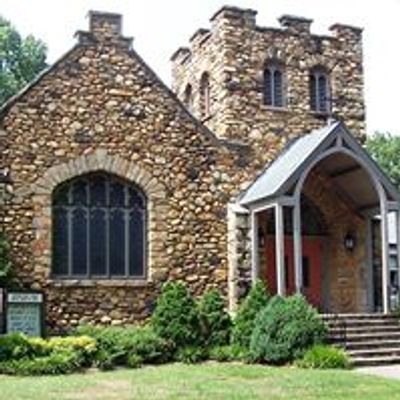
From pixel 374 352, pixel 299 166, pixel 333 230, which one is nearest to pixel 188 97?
pixel 333 230

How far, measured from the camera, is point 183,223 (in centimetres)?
2117

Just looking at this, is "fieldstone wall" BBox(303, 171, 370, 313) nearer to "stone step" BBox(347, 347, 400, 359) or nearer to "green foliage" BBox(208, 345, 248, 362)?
"stone step" BBox(347, 347, 400, 359)

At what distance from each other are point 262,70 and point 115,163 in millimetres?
4962

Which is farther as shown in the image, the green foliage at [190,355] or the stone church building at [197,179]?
the stone church building at [197,179]

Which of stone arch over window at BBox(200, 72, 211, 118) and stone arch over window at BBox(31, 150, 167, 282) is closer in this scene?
stone arch over window at BBox(31, 150, 167, 282)

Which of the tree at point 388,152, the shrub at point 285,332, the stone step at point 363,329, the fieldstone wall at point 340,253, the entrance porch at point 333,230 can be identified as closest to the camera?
the shrub at point 285,332

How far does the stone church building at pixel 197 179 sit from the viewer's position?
20.2m

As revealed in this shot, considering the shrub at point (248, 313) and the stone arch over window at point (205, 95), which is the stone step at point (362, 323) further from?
the stone arch over window at point (205, 95)

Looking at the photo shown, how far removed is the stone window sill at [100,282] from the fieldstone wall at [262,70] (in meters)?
4.32

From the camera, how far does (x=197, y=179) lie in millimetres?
21484

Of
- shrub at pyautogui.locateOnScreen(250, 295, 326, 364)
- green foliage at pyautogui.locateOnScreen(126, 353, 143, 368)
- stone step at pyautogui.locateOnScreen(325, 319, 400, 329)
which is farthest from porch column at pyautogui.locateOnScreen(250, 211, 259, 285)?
green foliage at pyautogui.locateOnScreen(126, 353, 143, 368)

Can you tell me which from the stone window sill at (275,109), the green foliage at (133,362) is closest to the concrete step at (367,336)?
the green foliage at (133,362)

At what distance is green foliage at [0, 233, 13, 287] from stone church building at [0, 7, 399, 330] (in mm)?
377

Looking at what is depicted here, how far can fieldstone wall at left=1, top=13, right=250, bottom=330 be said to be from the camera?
2000 centimetres
